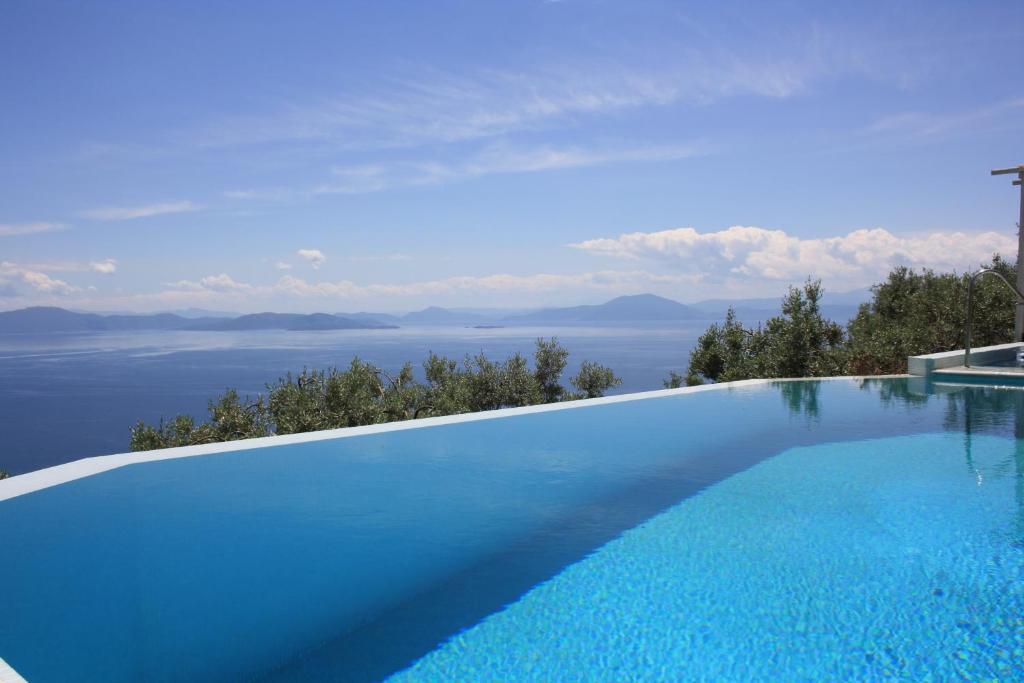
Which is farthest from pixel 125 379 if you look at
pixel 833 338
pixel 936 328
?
pixel 936 328

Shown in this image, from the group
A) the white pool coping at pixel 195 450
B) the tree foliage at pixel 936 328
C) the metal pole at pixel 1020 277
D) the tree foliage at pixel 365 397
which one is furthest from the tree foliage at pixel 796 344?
the white pool coping at pixel 195 450

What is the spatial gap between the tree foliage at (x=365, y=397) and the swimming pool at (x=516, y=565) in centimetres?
927

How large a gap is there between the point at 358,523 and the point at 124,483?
225 centimetres

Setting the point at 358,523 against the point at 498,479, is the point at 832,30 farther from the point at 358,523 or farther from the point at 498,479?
the point at 358,523

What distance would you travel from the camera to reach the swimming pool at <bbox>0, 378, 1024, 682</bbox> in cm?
343

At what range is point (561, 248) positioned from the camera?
43.2 meters

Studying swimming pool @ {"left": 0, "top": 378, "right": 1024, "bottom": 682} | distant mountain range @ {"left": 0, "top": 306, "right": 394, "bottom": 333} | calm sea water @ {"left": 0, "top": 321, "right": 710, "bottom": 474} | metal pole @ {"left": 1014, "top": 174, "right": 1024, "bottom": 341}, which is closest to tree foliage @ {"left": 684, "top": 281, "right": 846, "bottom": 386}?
metal pole @ {"left": 1014, "top": 174, "right": 1024, "bottom": 341}

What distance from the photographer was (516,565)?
15.1 feet

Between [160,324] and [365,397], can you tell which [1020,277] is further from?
[160,324]

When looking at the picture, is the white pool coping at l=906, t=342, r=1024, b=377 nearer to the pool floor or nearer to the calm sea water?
the pool floor

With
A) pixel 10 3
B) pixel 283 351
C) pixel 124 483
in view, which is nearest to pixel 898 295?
pixel 124 483

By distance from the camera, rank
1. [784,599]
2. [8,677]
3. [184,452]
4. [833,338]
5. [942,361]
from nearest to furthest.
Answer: [8,677] < [784,599] < [184,452] < [942,361] < [833,338]

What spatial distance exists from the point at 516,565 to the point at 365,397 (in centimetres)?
1293

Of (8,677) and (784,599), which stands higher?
(8,677)
